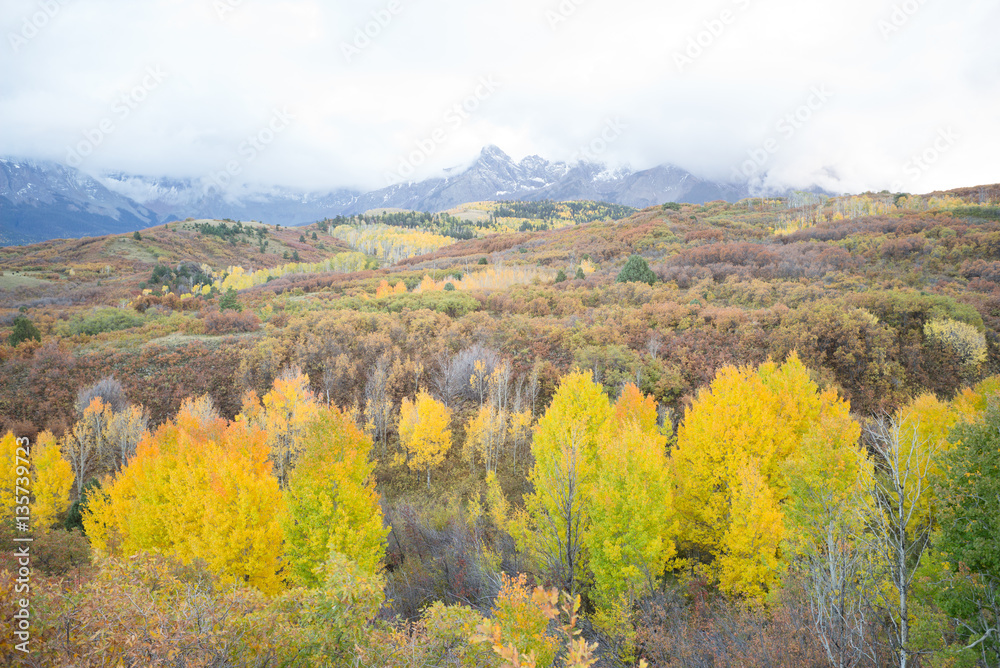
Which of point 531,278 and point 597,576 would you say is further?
point 531,278

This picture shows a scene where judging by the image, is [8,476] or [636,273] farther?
[636,273]

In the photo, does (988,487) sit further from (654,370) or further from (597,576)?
(654,370)

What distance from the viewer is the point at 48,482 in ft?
73.5

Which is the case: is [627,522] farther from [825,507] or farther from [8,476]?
[8,476]

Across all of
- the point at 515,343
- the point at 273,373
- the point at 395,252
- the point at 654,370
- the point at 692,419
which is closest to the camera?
the point at 692,419

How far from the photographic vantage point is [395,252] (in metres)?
147

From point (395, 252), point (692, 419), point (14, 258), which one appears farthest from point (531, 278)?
point (14, 258)

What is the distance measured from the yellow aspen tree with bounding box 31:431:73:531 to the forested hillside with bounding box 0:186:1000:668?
0.15 metres

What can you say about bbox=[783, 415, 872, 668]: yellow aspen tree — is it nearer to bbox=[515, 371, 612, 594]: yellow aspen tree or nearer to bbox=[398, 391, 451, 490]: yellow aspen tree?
bbox=[515, 371, 612, 594]: yellow aspen tree

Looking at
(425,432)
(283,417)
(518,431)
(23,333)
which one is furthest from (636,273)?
(23,333)

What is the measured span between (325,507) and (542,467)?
8224 millimetres

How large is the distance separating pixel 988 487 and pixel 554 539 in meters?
12.0

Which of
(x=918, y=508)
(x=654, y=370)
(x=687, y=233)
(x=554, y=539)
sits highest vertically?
(x=687, y=233)

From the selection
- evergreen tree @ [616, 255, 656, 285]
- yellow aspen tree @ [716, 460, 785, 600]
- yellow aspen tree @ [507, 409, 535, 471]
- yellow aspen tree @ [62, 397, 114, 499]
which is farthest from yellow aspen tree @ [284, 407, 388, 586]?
evergreen tree @ [616, 255, 656, 285]
